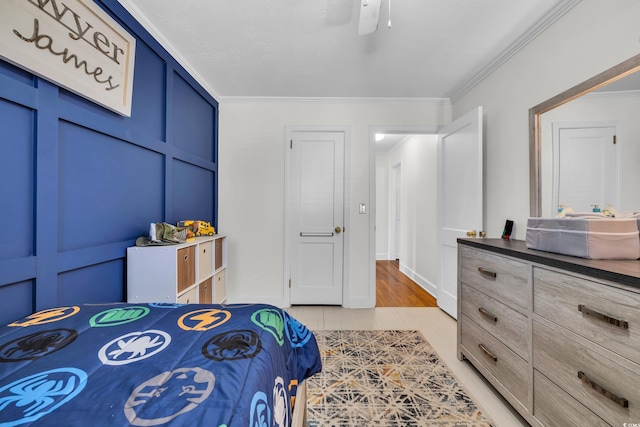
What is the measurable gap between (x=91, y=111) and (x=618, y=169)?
2.84 meters

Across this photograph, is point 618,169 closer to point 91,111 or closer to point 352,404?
point 352,404

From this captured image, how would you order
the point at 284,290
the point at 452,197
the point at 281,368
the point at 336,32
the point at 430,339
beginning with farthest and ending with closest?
the point at 284,290, the point at 452,197, the point at 430,339, the point at 336,32, the point at 281,368

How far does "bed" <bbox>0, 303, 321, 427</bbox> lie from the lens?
54cm

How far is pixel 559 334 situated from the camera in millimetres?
1161

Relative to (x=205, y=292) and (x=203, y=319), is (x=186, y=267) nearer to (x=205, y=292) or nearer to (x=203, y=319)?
(x=205, y=292)

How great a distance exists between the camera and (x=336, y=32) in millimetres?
1883

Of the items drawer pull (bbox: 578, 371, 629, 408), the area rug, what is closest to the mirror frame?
drawer pull (bbox: 578, 371, 629, 408)

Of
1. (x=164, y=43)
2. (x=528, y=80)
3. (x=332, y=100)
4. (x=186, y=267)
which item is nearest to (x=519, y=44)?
(x=528, y=80)

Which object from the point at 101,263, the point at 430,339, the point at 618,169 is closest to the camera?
the point at 618,169

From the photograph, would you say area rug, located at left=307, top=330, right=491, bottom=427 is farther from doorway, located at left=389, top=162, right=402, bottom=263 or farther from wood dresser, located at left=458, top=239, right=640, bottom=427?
doorway, located at left=389, top=162, right=402, bottom=263

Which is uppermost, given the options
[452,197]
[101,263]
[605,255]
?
[452,197]

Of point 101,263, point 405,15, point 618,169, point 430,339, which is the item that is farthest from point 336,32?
point 430,339

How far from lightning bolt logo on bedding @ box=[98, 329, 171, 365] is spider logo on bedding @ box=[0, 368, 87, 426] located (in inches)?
3.0

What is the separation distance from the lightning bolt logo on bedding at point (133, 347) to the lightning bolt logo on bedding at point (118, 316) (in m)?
0.16
